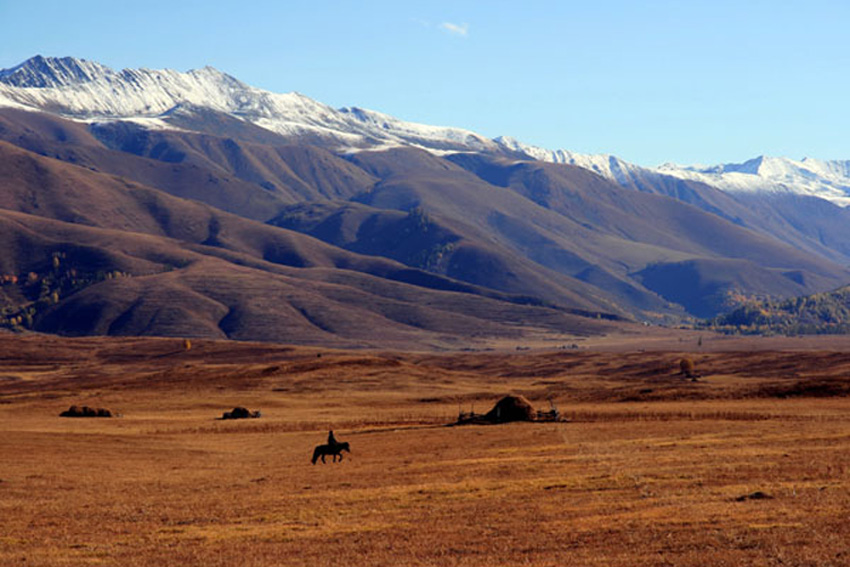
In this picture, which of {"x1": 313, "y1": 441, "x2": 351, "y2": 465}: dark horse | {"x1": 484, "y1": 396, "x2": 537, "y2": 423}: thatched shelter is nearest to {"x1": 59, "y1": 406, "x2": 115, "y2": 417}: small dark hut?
{"x1": 484, "y1": 396, "x2": 537, "y2": 423}: thatched shelter

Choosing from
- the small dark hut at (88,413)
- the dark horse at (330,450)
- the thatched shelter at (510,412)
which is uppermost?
the dark horse at (330,450)

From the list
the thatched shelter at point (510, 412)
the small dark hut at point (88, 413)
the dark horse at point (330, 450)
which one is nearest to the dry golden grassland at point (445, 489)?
the dark horse at point (330, 450)

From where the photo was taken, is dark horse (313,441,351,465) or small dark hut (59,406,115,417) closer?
dark horse (313,441,351,465)

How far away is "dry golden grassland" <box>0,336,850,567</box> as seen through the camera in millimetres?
29719

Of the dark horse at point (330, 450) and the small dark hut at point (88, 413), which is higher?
the dark horse at point (330, 450)

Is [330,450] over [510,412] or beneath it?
over

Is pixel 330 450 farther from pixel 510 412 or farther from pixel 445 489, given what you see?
pixel 510 412

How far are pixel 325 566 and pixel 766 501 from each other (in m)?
15.6

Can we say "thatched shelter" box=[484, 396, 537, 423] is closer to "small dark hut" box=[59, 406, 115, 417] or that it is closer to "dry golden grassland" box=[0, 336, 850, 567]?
"dry golden grassland" box=[0, 336, 850, 567]

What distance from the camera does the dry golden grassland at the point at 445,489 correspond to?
29.7 metres

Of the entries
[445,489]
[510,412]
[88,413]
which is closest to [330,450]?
[445,489]

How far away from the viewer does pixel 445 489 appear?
41.9 meters

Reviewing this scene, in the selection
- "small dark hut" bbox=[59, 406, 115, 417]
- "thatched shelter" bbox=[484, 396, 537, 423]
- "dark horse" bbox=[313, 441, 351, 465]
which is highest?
"dark horse" bbox=[313, 441, 351, 465]

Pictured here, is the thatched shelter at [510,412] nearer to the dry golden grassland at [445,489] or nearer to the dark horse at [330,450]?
the dry golden grassland at [445,489]
